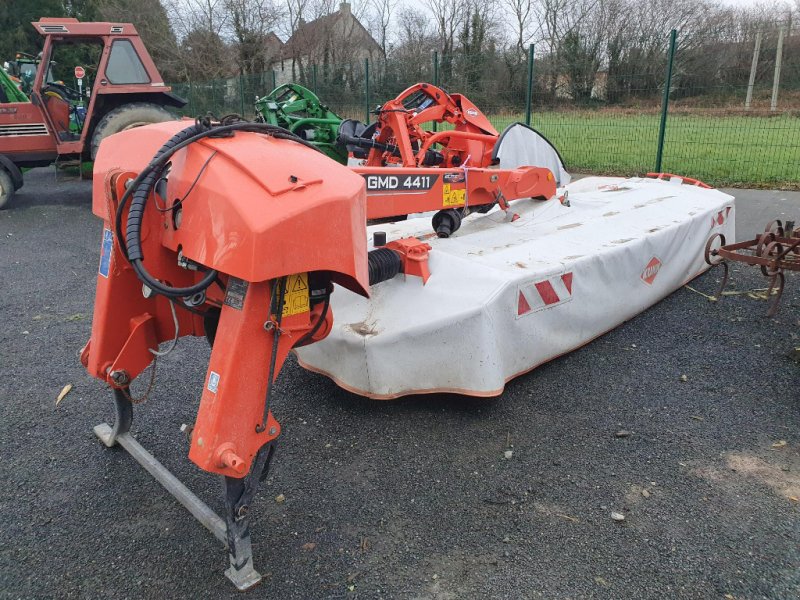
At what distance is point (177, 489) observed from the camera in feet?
8.16

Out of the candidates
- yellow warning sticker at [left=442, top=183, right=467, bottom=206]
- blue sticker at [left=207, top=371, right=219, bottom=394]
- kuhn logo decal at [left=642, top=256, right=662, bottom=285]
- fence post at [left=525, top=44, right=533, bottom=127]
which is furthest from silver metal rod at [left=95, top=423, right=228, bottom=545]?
fence post at [left=525, top=44, right=533, bottom=127]

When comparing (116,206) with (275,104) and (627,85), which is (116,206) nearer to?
(275,104)

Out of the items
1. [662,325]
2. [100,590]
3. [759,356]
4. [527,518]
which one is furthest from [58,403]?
[759,356]

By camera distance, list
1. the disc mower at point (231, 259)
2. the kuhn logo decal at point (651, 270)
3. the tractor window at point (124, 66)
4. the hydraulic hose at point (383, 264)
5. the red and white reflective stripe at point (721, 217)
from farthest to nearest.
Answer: the tractor window at point (124, 66), the red and white reflective stripe at point (721, 217), the kuhn logo decal at point (651, 270), the hydraulic hose at point (383, 264), the disc mower at point (231, 259)

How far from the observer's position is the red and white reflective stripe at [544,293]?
3301mm

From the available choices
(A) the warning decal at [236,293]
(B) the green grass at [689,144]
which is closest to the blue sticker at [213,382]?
(A) the warning decal at [236,293]

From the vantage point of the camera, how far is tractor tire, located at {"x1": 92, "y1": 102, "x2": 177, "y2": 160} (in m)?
9.40

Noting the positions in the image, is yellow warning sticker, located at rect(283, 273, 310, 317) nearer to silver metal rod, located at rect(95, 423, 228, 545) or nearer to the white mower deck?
silver metal rod, located at rect(95, 423, 228, 545)

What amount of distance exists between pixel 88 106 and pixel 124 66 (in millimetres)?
842

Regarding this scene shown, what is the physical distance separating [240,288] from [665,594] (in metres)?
1.70

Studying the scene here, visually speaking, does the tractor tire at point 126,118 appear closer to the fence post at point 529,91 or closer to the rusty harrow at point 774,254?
the fence post at point 529,91

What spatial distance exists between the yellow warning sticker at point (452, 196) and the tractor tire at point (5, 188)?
26.1 feet

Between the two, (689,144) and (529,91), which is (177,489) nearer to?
(529,91)

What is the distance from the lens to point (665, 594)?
7.06 ft
